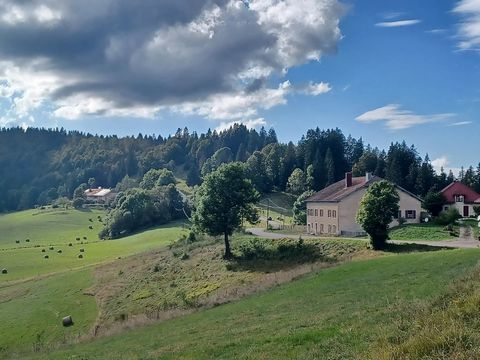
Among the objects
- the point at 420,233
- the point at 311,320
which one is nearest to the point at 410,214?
the point at 420,233

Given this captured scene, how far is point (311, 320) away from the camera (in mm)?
18062

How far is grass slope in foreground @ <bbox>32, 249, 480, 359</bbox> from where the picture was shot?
1341cm

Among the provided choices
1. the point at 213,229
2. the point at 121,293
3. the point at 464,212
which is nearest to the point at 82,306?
the point at 121,293

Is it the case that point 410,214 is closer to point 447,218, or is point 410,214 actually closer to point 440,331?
point 447,218

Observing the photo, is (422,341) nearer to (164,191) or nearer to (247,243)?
(247,243)

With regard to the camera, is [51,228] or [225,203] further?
[51,228]

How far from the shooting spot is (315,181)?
499ft

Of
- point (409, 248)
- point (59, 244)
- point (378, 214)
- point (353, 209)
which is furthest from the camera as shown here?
point (59, 244)

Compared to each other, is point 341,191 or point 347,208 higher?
point 341,191

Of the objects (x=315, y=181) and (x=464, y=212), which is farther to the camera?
(x=315, y=181)

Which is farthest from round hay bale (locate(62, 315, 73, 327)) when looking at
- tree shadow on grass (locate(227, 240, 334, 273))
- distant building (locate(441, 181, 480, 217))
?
distant building (locate(441, 181, 480, 217))

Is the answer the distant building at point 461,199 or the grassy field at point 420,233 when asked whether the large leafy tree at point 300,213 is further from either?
the grassy field at point 420,233

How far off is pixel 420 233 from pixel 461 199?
26.9 meters

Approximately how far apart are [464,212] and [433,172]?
2107 inches
